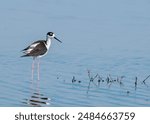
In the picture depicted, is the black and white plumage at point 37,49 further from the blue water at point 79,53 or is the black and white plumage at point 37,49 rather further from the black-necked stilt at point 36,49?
the blue water at point 79,53

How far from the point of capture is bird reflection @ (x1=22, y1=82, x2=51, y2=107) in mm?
12914

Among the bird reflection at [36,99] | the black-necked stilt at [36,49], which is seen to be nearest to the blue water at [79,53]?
the bird reflection at [36,99]

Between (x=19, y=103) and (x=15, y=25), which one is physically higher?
(x=15, y=25)

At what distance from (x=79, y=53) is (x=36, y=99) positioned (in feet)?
13.1

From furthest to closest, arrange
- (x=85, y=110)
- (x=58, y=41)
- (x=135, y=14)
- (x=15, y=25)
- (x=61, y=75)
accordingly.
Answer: (x=135, y=14) < (x=15, y=25) < (x=58, y=41) < (x=61, y=75) < (x=85, y=110)

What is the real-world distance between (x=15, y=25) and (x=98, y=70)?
4.83 metres

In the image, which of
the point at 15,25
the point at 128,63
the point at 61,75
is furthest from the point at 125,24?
the point at 61,75

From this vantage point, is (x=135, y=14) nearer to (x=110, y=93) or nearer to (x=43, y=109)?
(x=110, y=93)

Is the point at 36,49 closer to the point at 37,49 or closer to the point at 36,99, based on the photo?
the point at 37,49

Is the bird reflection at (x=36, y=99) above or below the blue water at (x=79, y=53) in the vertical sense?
below

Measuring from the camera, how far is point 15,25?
65.2ft

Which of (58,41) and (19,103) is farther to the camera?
(58,41)

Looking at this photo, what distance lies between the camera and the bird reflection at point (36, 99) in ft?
42.4

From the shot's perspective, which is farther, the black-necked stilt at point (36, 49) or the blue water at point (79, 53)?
the black-necked stilt at point (36, 49)
